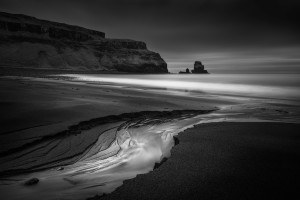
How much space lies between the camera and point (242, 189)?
2576mm

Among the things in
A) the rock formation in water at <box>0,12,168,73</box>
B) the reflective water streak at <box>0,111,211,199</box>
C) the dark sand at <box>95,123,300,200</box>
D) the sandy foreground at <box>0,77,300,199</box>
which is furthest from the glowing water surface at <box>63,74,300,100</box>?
the rock formation in water at <box>0,12,168,73</box>

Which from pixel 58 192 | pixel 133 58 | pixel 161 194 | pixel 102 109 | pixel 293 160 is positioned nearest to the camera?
pixel 161 194

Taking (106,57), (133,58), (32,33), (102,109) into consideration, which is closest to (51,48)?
(32,33)

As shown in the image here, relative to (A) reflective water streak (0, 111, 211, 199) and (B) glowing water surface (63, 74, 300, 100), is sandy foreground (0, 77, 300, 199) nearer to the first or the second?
(A) reflective water streak (0, 111, 211, 199)

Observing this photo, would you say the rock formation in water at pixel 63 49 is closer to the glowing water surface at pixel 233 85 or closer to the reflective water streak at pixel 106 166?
the glowing water surface at pixel 233 85

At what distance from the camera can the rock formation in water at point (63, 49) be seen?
107m

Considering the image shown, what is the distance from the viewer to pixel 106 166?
11.7ft

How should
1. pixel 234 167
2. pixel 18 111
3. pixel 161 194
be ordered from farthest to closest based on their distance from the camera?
pixel 18 111, pixel 234 167, pixel 161 194

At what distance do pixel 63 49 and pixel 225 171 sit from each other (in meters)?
138

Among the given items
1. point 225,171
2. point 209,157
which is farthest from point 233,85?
point 225,171

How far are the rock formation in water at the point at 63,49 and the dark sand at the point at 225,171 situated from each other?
97465 mm

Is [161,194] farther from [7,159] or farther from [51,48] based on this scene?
[51,48]

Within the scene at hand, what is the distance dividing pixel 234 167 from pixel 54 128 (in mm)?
3851

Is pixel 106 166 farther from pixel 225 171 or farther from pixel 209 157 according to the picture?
pixel 225 171
